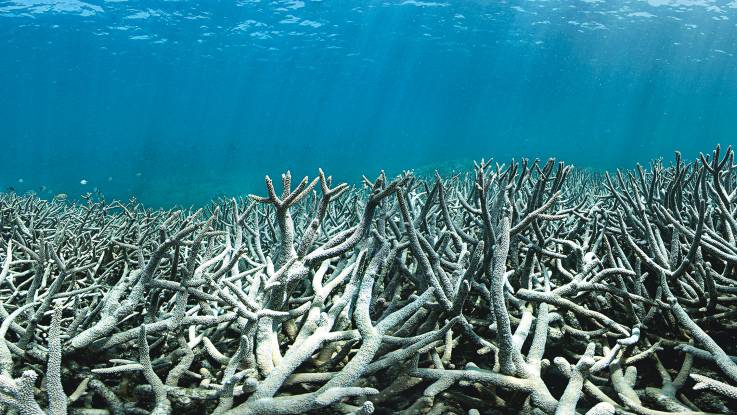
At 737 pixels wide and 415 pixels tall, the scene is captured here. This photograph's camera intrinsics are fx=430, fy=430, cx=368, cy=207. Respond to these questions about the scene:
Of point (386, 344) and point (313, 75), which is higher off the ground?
point (386, 344)

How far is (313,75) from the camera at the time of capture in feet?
199

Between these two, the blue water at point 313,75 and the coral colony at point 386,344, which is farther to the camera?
the blue water at point 313,75

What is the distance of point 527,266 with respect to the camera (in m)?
2.04

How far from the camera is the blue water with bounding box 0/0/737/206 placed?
113ft

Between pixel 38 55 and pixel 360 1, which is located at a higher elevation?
pixel 360 1

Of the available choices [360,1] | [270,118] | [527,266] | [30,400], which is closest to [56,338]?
[30,400]

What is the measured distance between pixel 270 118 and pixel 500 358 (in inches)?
4295

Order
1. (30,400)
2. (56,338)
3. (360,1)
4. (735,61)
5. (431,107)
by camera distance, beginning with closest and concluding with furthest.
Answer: (30,400), (56,338), (360,1), (735,61), (431,107)

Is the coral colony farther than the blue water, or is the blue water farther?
the blue water

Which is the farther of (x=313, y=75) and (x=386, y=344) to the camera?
(x=313, y=75)

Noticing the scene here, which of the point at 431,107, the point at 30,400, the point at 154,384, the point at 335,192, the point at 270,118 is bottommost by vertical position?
the point at 270,118

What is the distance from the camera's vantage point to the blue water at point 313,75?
3444 cm

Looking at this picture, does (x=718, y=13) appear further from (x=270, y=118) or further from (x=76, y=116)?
(x=76, y=116)

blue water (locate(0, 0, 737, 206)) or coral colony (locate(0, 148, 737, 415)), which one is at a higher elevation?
coral colony (locate(0, 148, 737, 415))
